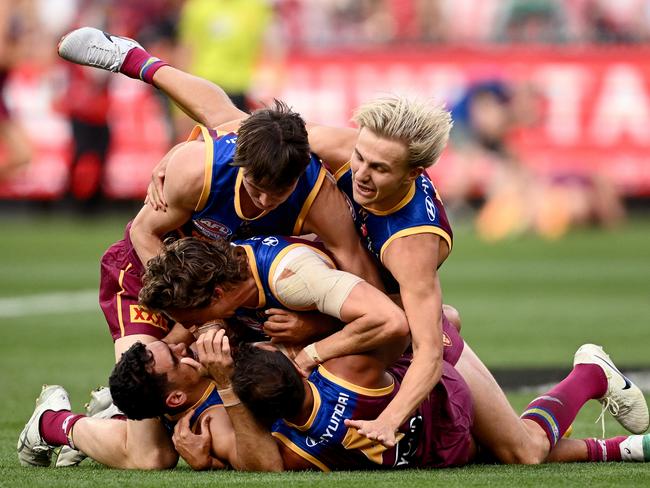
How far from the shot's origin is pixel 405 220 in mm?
6293

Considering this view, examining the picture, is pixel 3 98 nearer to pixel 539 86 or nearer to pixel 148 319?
pixel 539 86

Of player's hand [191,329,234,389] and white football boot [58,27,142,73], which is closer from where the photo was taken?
player's hand [191,329,234,389]

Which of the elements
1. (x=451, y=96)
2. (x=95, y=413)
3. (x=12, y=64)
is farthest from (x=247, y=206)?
(x=451, y=96)

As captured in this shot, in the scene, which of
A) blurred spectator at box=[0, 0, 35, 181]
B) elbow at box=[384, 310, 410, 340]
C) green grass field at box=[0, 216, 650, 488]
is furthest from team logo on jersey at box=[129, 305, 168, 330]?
blurred spectator at box=[0, 0, 35, 181]

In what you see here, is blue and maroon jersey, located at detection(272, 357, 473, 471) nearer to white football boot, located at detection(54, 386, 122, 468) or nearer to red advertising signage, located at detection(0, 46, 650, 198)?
white football boot, located at detection(54, 386, 122, 468)

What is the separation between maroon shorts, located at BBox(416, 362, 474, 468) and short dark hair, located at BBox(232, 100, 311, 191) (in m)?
1.20

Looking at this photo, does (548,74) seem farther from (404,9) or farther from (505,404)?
(505,404)

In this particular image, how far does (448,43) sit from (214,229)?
1520 cm

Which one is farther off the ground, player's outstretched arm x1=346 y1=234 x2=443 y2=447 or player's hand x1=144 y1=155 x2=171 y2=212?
player's hand x1=144 y1=155 x2=171 y2=212

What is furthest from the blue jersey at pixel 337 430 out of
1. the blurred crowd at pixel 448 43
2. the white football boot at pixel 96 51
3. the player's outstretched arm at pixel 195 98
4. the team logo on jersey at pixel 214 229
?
the blurred crowd at pixel 448 43

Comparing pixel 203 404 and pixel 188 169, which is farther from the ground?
pixel 188 169

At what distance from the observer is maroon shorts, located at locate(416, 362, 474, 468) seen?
626 cm

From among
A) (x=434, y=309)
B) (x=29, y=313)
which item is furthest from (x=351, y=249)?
(x=29, y=313)

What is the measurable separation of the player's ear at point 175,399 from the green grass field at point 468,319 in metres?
0.31
